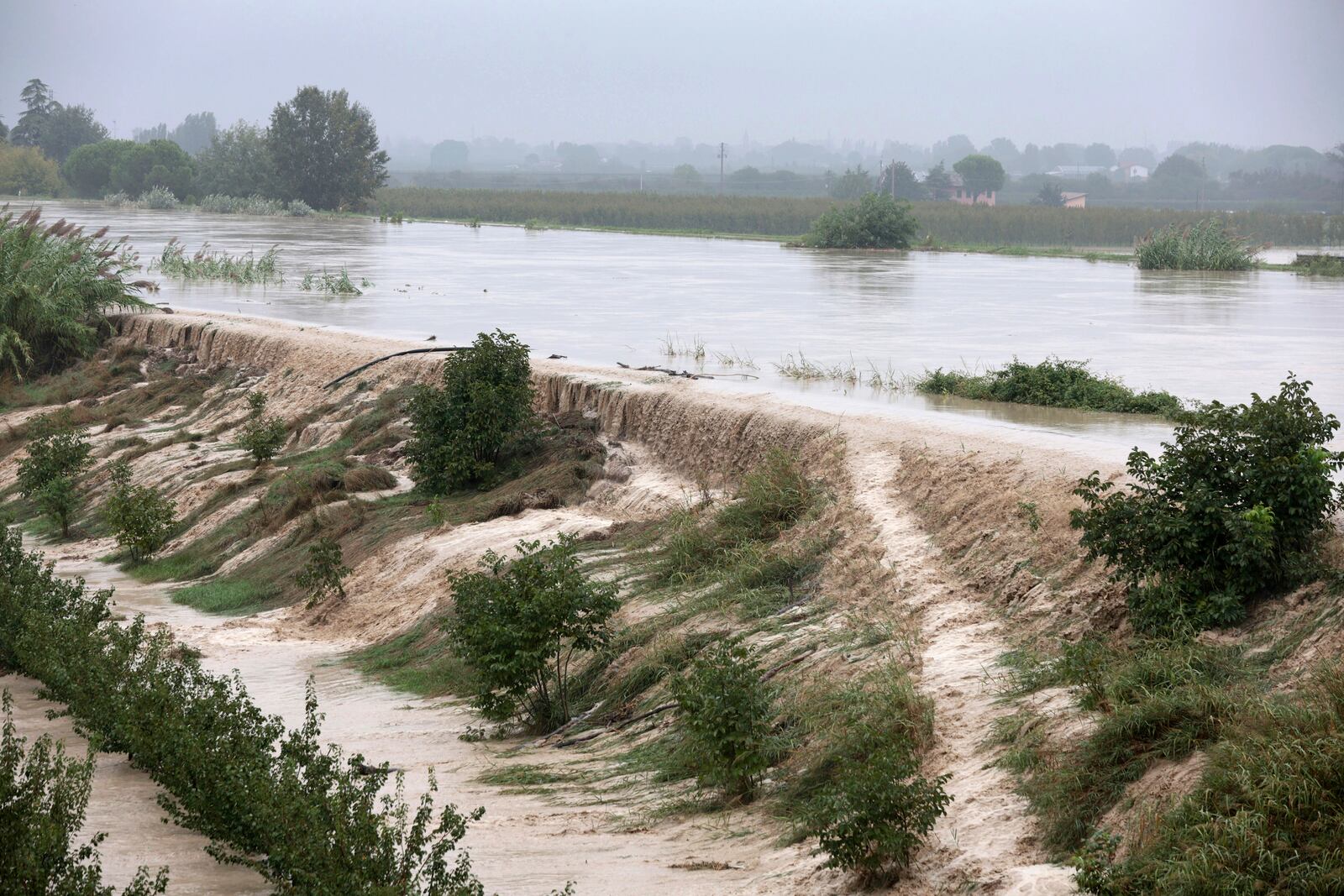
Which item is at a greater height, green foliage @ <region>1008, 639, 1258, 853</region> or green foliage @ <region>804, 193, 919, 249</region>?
green foliage @ <region>804, 193, 919, 249</region>

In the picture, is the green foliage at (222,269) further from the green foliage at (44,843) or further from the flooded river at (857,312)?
the green foliage at (44,843)

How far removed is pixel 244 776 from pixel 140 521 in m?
12.1

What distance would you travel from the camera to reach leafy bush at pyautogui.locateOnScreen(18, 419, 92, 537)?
68.7 ft

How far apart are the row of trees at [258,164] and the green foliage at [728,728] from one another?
8571 cm

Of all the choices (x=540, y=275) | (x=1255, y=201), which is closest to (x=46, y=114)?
(x=1255, y=201)

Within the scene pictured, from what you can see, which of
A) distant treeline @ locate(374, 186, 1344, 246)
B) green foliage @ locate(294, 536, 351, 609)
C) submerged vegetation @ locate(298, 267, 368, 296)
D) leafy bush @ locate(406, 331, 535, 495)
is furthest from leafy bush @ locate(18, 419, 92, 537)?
distant treeline @ locate(374, 186, 1344, 246)

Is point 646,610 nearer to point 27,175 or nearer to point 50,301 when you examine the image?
point 50,301

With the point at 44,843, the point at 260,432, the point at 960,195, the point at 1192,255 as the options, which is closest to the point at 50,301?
the point at 260,432

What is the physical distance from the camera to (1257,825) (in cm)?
567

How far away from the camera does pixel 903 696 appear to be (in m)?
8.20

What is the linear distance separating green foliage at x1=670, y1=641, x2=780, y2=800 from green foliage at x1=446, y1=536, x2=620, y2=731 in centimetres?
213

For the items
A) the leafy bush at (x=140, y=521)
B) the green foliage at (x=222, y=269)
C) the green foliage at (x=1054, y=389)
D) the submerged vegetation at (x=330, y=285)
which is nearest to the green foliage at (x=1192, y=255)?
the submerged vegetation at (x=330, y=285)

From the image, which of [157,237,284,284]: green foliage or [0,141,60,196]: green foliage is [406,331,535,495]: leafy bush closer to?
[157,237,284,284]: green foliage

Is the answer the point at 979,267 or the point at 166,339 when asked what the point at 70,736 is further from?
the point at 979,267
